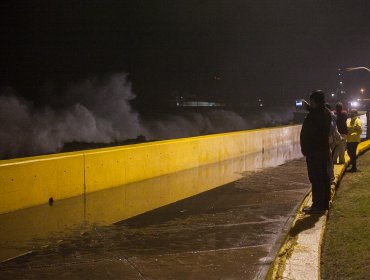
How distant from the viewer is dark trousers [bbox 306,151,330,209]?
21.6ft

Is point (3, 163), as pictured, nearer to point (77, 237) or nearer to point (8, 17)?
point (77, 237)

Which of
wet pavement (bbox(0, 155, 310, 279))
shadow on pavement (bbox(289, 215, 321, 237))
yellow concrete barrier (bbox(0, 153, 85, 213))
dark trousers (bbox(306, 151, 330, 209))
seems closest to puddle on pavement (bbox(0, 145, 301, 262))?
A: wet pavement (bbox(0, 155, 310, 279))

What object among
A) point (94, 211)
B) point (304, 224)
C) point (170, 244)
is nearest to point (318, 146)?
point (304, 224)

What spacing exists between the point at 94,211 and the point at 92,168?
1462 mm

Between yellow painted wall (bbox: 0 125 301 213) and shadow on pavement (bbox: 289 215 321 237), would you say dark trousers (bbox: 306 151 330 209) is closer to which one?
shadow on pavement (bbox: 289 215 321 237)

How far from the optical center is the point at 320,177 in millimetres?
6621

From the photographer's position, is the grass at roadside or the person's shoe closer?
the grass at roadside

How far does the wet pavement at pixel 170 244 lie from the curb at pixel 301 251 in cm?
16

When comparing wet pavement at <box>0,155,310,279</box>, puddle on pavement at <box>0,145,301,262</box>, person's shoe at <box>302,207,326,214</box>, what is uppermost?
person's shoe at <box>302,207,326,214</box>

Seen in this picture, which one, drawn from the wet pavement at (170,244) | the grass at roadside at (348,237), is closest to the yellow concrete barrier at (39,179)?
the wet pavement at (170,244)

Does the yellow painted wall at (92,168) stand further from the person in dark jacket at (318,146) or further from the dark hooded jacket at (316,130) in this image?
the dark hooded jacket at (316,130)

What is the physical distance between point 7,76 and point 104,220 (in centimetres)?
2809

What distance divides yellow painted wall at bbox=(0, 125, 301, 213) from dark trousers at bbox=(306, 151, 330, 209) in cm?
284

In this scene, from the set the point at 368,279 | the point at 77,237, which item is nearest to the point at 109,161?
the point at 77,237
